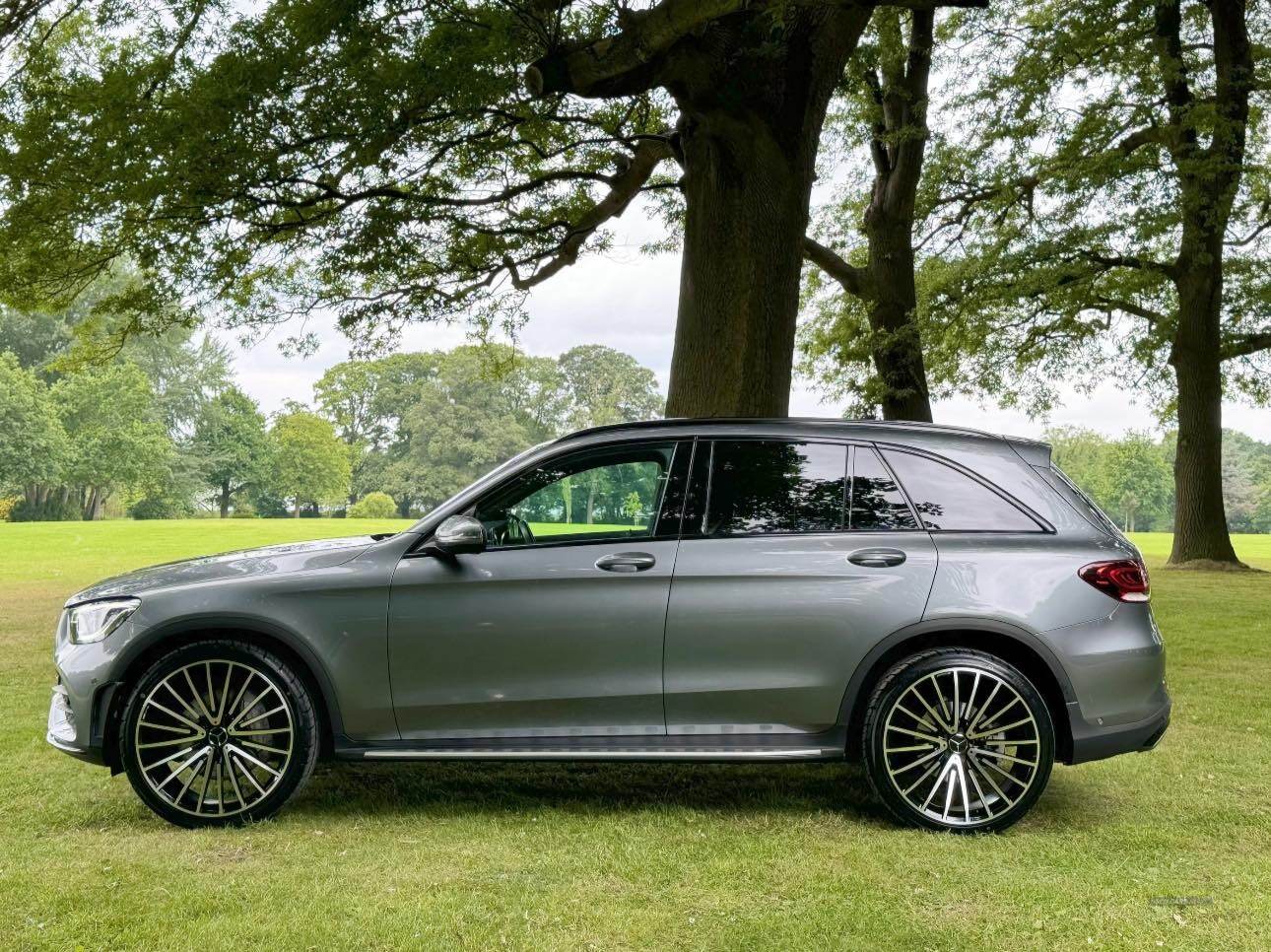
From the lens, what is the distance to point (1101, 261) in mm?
23188

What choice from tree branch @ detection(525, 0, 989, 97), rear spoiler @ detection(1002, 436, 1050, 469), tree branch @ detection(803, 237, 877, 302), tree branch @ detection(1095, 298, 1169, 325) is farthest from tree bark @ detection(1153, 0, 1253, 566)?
rear spoiler @ detection(1002, 436, 1050, 469)

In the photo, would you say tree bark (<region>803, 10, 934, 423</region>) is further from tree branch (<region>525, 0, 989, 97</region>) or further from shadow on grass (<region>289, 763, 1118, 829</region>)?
shadow on grass (<region>289, 763, 1118, 829</region>)

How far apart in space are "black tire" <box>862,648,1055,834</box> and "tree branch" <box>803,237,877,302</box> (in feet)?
51.7

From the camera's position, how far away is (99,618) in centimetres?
519

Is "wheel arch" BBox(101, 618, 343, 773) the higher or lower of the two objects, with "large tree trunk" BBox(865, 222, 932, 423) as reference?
A: lower

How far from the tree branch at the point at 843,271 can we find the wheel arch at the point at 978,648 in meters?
15.6

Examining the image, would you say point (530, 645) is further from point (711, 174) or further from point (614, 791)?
point (711, 174)

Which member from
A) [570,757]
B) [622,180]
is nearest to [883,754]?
[570,757]

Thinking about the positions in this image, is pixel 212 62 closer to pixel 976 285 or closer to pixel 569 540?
pixel 569 540

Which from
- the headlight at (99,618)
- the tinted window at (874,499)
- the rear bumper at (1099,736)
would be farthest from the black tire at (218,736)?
the rear bumper at (1099,736)

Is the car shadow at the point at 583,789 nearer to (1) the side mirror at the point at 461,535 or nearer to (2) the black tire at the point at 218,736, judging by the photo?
(2) the black tire at the point at 218,736

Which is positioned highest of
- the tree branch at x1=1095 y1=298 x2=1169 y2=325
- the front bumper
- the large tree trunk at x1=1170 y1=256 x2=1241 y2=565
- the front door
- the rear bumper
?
the tree branch at x1=1095 y1=298 x2=1169 y2=325

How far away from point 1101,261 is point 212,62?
726 inches

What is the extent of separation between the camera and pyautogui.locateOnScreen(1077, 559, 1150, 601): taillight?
16.7 feet
